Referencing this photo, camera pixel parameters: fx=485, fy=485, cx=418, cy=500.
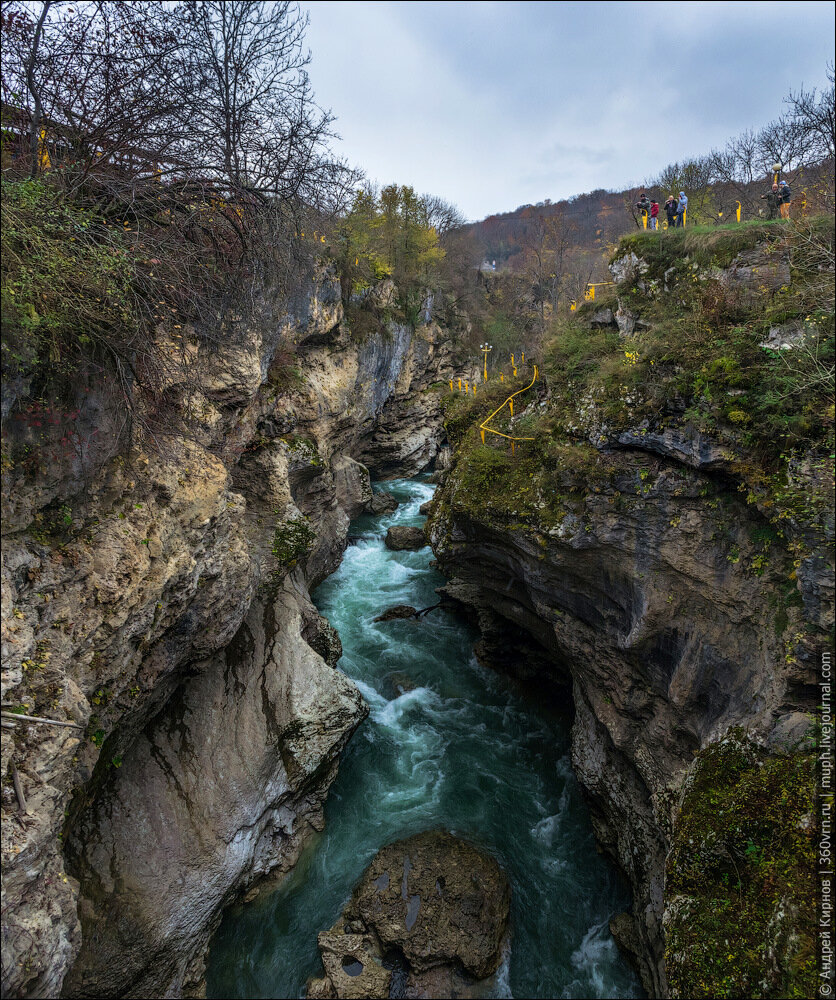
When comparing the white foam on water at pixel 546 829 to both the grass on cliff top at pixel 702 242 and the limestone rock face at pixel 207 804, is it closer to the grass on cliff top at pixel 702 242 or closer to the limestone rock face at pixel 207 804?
the limestone rock face at pixel 207 804

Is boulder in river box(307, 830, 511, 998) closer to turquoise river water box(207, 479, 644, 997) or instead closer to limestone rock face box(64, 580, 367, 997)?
turquoise river water box(207, 479, 644, 997)

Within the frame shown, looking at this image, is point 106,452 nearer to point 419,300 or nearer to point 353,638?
point 353,638

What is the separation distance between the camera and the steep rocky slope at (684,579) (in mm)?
5188

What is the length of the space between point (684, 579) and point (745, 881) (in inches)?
144

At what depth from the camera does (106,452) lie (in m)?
5.87

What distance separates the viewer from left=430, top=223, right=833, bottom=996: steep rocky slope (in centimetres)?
519

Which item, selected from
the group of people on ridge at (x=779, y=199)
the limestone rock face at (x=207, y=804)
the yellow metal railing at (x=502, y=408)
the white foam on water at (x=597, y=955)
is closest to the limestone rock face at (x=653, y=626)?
the white foam on water at (x=597, y=955)

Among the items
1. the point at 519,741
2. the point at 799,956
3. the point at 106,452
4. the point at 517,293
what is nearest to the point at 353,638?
the point at 519,741

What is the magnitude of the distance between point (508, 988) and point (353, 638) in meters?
8.01

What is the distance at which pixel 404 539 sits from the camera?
19.0 metres

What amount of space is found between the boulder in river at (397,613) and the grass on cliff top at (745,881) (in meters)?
9.45

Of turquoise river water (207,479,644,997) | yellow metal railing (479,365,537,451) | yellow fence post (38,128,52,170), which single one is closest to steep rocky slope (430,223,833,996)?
yellow metal railing (479,365,537,451)

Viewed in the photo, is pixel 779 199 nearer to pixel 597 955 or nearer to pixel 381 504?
pixel 597 955

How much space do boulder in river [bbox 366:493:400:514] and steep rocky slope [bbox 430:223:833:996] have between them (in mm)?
11881
